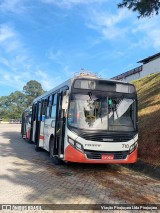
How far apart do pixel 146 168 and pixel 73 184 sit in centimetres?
374

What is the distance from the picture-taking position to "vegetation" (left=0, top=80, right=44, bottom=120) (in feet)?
440

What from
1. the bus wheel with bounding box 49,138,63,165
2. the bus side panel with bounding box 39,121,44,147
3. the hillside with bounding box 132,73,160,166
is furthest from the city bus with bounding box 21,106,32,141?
the bus wheel with bounding box 49,138,63,165

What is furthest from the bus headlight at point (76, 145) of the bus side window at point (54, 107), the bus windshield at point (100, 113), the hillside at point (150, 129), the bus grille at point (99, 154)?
the hillside at point (150, 129)

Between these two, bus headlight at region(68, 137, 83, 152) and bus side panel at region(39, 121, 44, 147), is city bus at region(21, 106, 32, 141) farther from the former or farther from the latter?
bus headlight at region(68, 137, 83, 152)

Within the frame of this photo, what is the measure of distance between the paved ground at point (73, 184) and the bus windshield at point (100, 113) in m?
1.62

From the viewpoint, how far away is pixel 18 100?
14312 centimetres

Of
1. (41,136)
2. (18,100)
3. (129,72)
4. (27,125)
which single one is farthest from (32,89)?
(41,136)

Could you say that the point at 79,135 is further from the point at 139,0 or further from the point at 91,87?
the point at 139,0

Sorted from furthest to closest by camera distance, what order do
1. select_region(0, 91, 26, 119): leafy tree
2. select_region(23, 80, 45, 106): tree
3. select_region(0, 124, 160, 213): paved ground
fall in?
select_region(23, 80, 45, 106): tree → select_region(0, 91, 26, 119): leafy tree → select_region(0, 124, 160, 213): paved ground

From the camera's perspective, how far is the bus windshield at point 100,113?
403 inches

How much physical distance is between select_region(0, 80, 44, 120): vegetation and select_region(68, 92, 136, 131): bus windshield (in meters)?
121

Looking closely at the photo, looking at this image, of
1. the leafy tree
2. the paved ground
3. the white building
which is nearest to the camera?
the paved ground

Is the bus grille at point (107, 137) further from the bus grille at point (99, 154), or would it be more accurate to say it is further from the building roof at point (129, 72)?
the building roof at point (129, 72)

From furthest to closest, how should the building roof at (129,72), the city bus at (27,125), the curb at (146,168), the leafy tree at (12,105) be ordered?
the leafy tree at (12,105)
the building roof at (129,72)
the city bus at (27,125)
the curb at (146,168)
